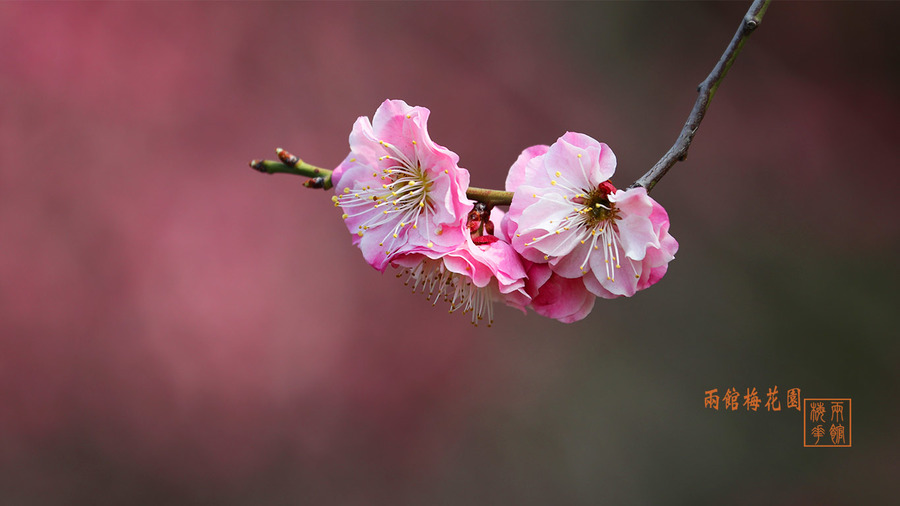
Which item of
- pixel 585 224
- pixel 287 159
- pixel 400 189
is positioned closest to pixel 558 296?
pixel 585 224

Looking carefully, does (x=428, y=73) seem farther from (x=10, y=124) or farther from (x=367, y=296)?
(x=10, y=124)

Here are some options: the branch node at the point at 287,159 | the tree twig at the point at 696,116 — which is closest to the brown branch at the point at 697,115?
the tree twig at the point at 696,116

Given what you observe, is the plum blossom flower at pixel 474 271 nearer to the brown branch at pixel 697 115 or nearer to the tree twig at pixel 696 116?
the tree twig at pixel 696 116

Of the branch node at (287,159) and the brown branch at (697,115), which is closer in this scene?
the brown branch at (697,115)

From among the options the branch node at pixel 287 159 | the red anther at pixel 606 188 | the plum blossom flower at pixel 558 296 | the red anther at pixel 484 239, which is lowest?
the plum blossom flower at pixel 558 296

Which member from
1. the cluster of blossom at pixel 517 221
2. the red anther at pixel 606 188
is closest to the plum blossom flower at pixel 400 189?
the cluster of blossom at pixel 517 221

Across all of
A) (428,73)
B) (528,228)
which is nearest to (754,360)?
(428,73)

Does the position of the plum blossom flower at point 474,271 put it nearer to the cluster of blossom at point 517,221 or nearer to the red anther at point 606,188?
the cluster of blossom at point 517,221

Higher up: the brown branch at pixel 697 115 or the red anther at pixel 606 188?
the brown branch at pixel 697 115
